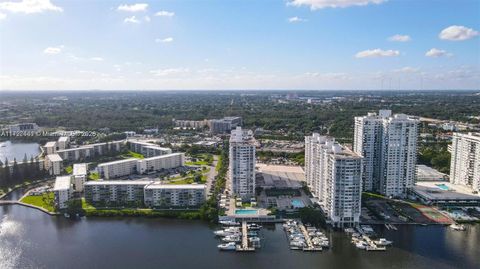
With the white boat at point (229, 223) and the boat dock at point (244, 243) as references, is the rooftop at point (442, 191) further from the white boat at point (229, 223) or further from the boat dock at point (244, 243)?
the white boat at point (229, 223)

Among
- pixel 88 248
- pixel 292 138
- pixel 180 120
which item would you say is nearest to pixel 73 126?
pixel 180 120

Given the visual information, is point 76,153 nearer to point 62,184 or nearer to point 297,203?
point 62,184

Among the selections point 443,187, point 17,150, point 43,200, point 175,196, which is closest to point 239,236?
point 175,196

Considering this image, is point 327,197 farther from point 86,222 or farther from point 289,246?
point 86,222

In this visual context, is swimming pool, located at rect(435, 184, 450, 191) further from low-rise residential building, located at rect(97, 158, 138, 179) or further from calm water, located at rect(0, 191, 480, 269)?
low-rise residential building, located at rect(97, 158, 138, 179)

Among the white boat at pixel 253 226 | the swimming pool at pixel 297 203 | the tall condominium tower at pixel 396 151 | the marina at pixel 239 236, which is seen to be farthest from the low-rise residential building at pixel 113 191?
the tall condominium tower at pixel 396 151

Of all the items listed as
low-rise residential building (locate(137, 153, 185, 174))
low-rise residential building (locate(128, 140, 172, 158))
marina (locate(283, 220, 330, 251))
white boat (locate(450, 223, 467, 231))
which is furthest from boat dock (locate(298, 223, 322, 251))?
low-rise residential building (locate(128, 140, 172, 158))
